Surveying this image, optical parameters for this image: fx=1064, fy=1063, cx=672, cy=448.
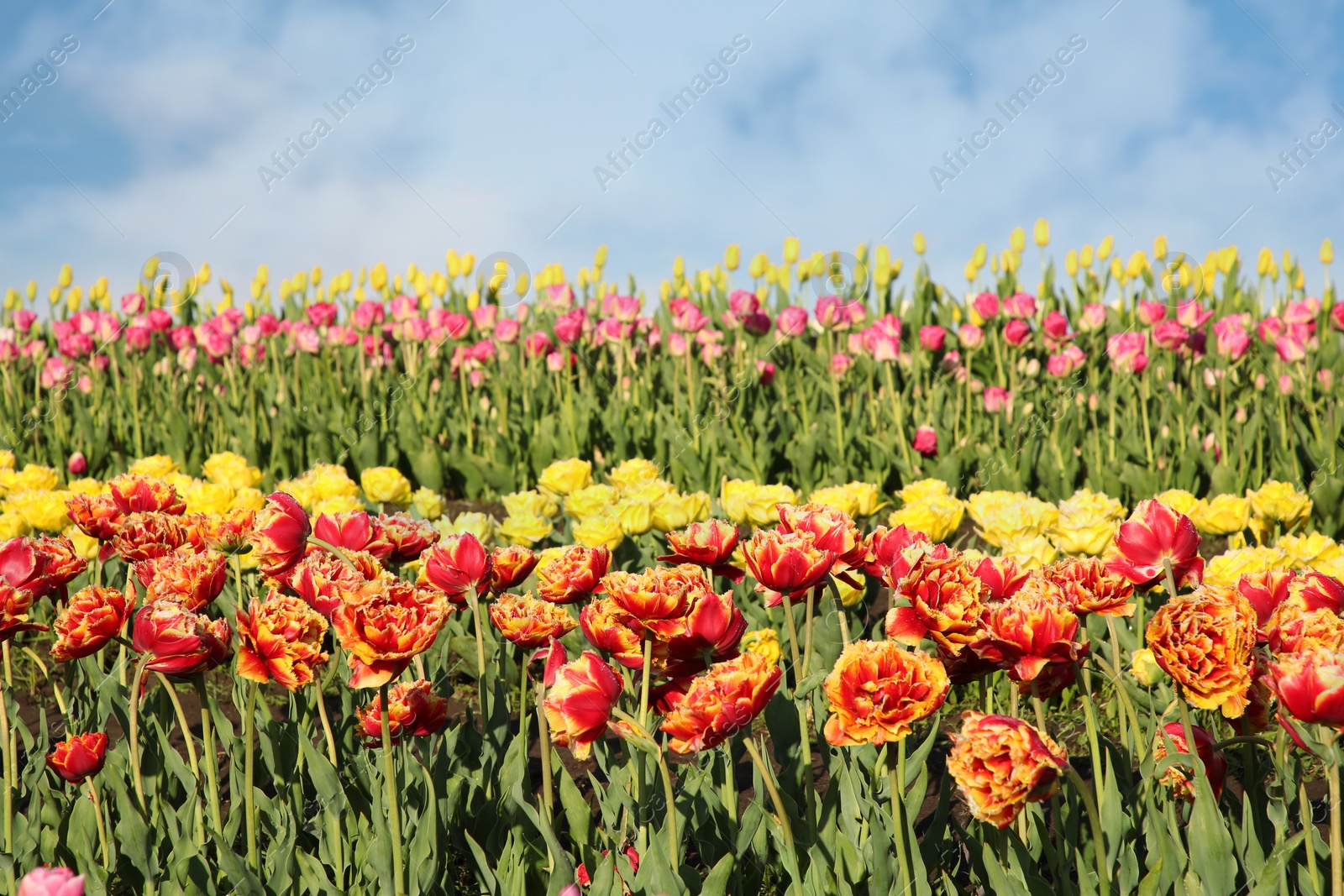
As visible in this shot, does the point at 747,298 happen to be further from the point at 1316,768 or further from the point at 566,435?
the point at 1316,768

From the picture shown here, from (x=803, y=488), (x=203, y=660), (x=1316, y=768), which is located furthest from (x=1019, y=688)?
(x=803, y=488)

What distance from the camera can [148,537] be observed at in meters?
1.93

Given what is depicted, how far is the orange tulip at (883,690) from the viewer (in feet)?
3.85

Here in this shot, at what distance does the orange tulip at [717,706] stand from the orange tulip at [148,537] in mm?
1147

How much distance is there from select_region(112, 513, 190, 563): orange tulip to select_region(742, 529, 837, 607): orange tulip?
1.13 meters

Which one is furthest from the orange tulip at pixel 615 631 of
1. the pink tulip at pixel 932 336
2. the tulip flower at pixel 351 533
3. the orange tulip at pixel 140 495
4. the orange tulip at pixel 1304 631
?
the pink tulip at pixel 932 336

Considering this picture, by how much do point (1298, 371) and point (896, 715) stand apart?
4.75 m

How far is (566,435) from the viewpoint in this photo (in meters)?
5.11

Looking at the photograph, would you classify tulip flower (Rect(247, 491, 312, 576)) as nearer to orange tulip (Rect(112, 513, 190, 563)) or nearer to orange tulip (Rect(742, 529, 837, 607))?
orange tulip (Rect(112, 513, 190, 563))

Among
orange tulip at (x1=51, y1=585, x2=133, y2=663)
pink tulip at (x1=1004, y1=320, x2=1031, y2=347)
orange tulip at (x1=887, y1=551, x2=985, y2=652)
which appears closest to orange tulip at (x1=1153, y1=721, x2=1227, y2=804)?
orange tulip at (x1=887, y1=551, x2=985, y2=652)

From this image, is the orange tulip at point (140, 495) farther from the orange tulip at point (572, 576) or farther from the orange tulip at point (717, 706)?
the orange tulip at point (717, 706)

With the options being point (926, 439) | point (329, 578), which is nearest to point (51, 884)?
point (329, 578)

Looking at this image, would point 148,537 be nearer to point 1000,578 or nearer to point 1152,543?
point 1000,578

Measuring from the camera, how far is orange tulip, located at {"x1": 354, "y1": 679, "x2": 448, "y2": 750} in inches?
62.3
